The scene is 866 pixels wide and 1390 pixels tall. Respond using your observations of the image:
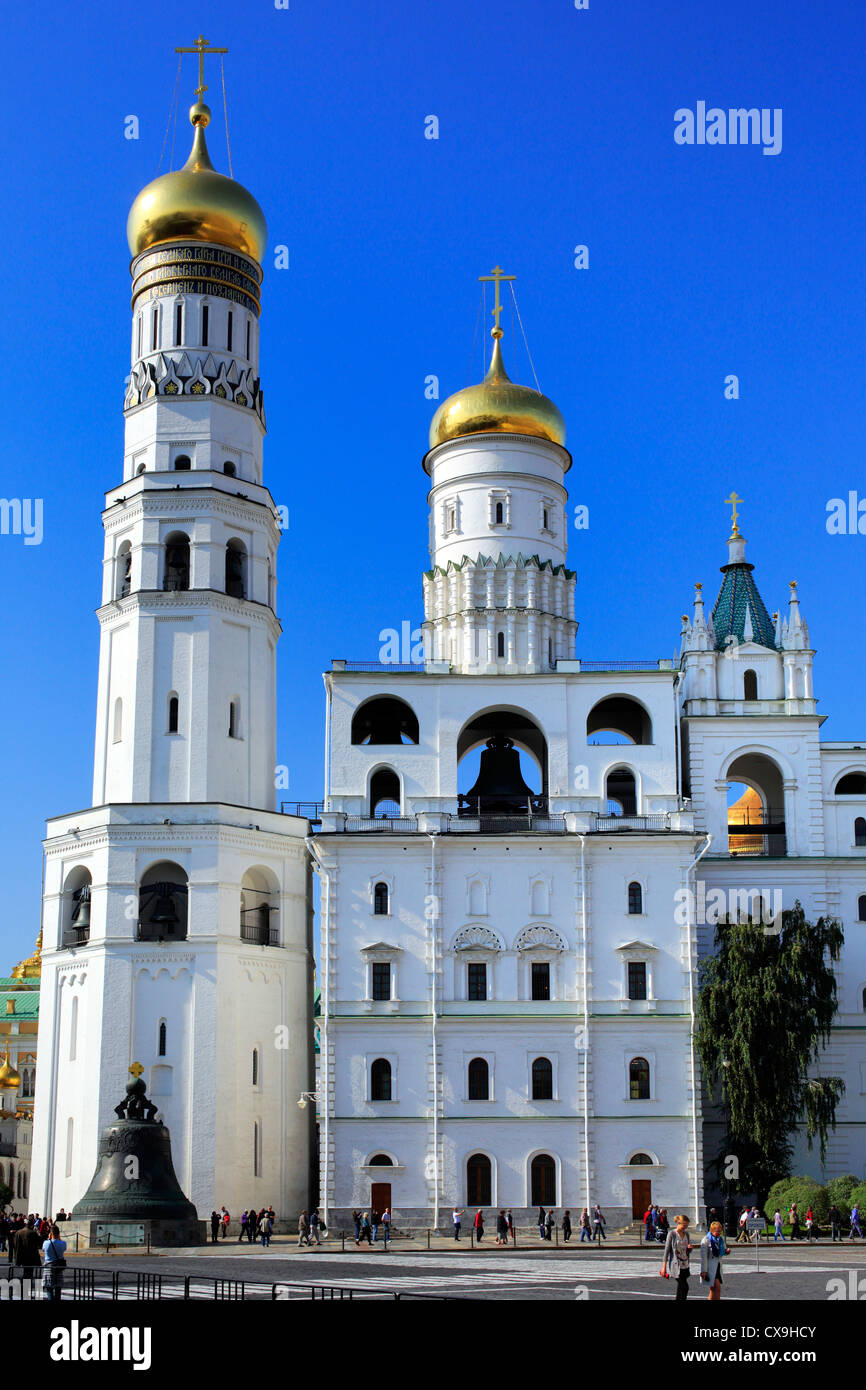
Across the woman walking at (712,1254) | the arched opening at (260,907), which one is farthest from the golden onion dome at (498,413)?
the woman walking at (712,1254)

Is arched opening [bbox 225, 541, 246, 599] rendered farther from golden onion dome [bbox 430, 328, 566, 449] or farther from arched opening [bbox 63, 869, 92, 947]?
arched opening [bbox 63, 869, 92, 947]

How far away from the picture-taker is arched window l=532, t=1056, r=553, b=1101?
44.8 meters

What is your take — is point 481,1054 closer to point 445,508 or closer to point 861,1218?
point 861,1218

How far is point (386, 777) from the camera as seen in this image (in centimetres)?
4891

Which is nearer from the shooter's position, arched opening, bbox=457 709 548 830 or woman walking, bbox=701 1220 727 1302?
woman walking, bbox=701 1220 727 1302

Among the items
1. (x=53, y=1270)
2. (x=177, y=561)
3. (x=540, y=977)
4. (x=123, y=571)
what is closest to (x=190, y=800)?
(x=177, y=561)

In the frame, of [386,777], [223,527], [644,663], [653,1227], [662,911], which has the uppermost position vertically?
[223,527]

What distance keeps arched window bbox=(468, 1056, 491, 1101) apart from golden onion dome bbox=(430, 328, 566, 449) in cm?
2011

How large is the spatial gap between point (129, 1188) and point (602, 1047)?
13.4 metres

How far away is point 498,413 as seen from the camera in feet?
171

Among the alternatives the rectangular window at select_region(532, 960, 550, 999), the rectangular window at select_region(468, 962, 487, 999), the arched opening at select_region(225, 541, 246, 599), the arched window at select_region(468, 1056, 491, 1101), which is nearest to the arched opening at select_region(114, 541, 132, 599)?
the arched opening at select_region(225, 541, 246, 599)

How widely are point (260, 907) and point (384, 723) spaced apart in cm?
689

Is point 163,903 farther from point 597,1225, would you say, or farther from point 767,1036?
point 767,1036

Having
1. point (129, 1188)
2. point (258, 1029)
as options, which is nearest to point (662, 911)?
point (258, 1029)
